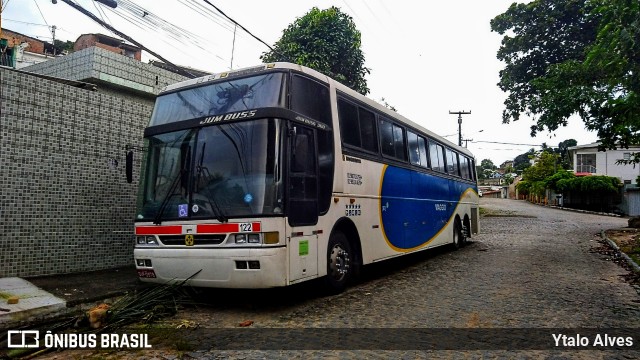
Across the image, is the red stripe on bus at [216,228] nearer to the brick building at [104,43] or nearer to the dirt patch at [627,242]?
the dirt patch at [627,242]

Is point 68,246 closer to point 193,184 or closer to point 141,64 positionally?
point 193,184

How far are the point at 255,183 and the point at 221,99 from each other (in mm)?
1479

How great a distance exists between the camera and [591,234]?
1808cm

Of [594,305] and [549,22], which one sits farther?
[549,22]

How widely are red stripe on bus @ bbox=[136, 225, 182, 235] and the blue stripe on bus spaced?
153 inches

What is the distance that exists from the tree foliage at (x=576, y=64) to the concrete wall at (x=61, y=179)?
874 centimetres

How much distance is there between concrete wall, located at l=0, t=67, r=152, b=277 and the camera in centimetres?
674

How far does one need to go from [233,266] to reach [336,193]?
2023mm

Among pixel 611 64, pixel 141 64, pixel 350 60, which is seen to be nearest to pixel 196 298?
pixel 141 64

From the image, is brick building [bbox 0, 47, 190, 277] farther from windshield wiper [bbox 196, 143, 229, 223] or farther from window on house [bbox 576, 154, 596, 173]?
window on house [bbox 576, 154, 596, 173]

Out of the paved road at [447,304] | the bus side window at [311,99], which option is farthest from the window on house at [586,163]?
the bus side window at [311,99]

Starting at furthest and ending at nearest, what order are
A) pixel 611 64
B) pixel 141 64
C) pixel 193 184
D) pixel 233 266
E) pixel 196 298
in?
pixel 141 64 → pixel 611 64 → pixel 196 298 → pixel 193 184 → pixel 233 266

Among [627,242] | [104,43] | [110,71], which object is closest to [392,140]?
[110,71]

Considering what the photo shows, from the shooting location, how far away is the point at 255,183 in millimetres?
5430
